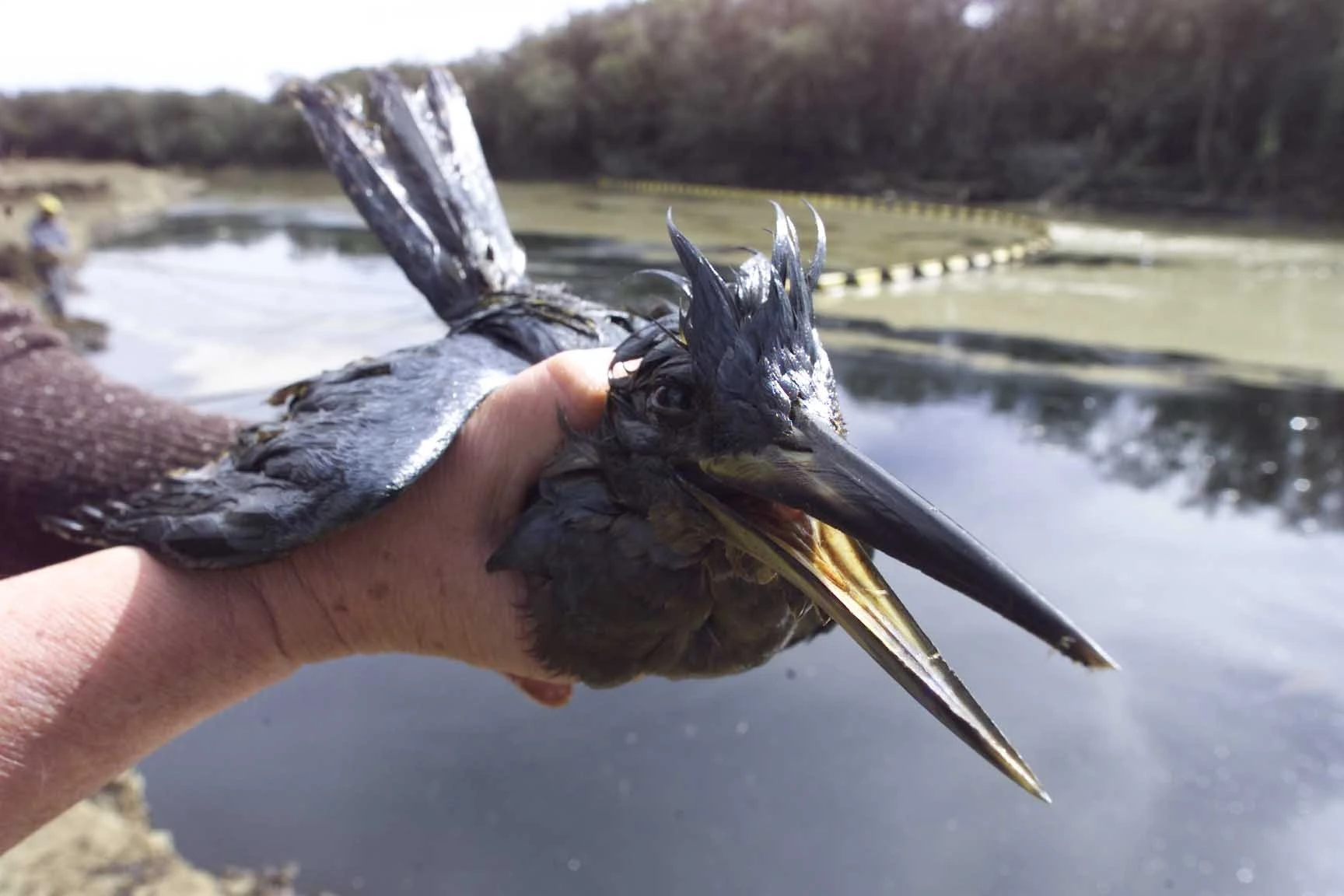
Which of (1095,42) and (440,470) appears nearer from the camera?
(440,470)

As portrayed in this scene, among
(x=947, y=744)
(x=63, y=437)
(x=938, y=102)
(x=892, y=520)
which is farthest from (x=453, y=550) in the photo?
(x=938, y=102)

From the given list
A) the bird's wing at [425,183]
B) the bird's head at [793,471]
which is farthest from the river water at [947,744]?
the bird's head at [793,471]

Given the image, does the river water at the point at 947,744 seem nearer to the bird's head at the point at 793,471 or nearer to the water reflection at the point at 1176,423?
the water reflection at the point at 1176,423

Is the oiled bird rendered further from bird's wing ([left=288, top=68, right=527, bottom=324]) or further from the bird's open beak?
bird's wing ([left=288, top=68, right=527, bottom=324])

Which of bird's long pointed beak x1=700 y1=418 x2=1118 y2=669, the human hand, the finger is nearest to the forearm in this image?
the human hand

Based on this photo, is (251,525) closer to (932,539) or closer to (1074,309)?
(932,539)

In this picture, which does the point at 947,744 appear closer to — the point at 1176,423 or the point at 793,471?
the point at 793,471

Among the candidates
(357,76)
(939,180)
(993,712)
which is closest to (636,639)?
(357,76)
